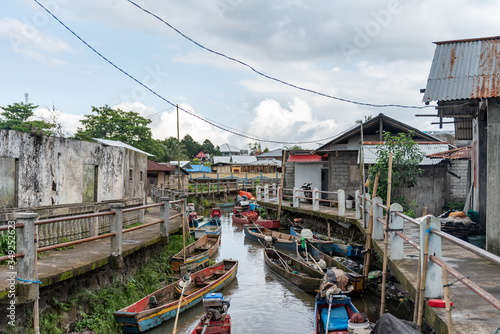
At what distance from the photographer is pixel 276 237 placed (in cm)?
1939

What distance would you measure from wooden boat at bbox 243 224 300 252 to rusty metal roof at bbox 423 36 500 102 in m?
9.23

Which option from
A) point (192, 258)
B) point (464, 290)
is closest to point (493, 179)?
point (464, 290)

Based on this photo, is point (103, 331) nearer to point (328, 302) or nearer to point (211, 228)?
point (328, 302)

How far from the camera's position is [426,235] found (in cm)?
521

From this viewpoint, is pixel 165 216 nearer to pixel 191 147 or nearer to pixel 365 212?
pixel 365 212

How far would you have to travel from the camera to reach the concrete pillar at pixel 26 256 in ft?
18.7

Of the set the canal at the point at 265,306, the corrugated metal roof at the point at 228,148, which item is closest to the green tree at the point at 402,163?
the canal at the point at 265,306

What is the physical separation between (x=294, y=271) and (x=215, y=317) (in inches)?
237

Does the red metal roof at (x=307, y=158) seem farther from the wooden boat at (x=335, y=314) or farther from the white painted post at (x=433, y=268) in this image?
the white painted post at (x=433, y=268)

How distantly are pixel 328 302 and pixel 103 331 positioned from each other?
4458mm

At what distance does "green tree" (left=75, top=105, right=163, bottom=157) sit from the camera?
47.4 meters

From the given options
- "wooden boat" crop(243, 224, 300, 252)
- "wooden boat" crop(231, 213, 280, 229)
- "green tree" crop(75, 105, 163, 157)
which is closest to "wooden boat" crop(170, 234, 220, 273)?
"wooden boat" crop(243, 224, 300, 252)

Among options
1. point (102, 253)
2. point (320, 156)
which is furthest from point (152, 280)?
point (320, 156)

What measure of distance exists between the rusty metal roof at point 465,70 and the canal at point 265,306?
583 cm
